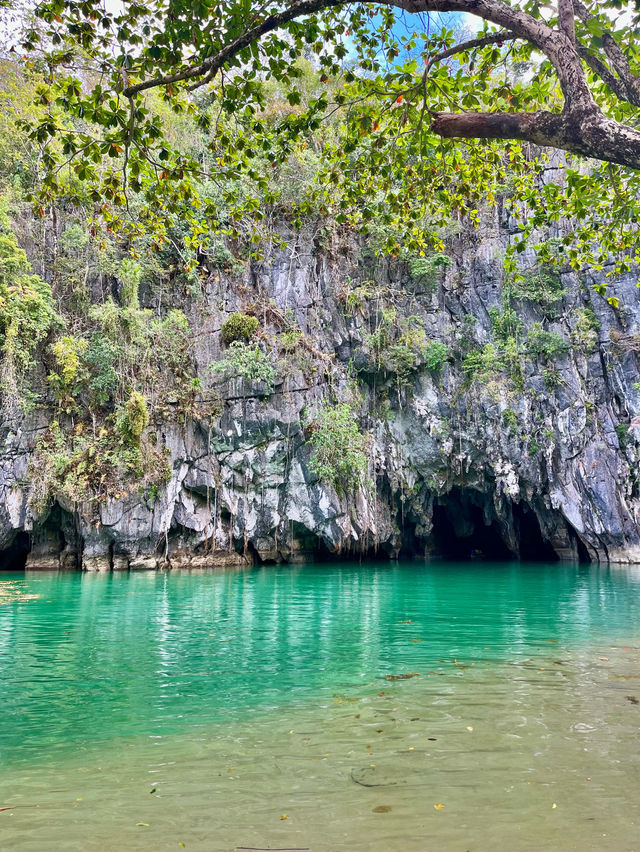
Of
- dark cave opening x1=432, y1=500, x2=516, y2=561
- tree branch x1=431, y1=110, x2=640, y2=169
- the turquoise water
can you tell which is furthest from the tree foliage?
dark cave opening x1=432, y1=500, x2=516, y2=561

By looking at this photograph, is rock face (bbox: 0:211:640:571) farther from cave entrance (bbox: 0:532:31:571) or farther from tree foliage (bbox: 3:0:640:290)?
tree foliage (bbox: 3:0:640:290)

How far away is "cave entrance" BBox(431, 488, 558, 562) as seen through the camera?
26.0 metres

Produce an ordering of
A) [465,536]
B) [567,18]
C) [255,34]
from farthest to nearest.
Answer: [465,536] → [255,34] → [567,18]

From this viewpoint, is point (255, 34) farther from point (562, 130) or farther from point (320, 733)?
point (320, 733)

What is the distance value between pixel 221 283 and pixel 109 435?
25.7 ft

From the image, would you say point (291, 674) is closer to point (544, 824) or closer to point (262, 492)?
point (544, 824)

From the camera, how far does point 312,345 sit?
75.8 ft

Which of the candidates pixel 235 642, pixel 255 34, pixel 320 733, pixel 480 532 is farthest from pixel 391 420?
pixel 320 733

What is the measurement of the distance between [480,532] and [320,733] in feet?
94.1

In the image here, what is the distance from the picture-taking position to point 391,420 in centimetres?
2381

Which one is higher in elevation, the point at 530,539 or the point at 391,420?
the point at 391,420

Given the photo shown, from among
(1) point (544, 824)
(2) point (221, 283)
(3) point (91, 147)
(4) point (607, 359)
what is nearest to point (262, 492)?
(2) point (221, 283)

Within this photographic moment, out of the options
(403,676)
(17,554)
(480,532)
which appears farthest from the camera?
(480,532)

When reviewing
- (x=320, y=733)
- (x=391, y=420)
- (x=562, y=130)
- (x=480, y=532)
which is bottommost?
(x=320, y=733)
